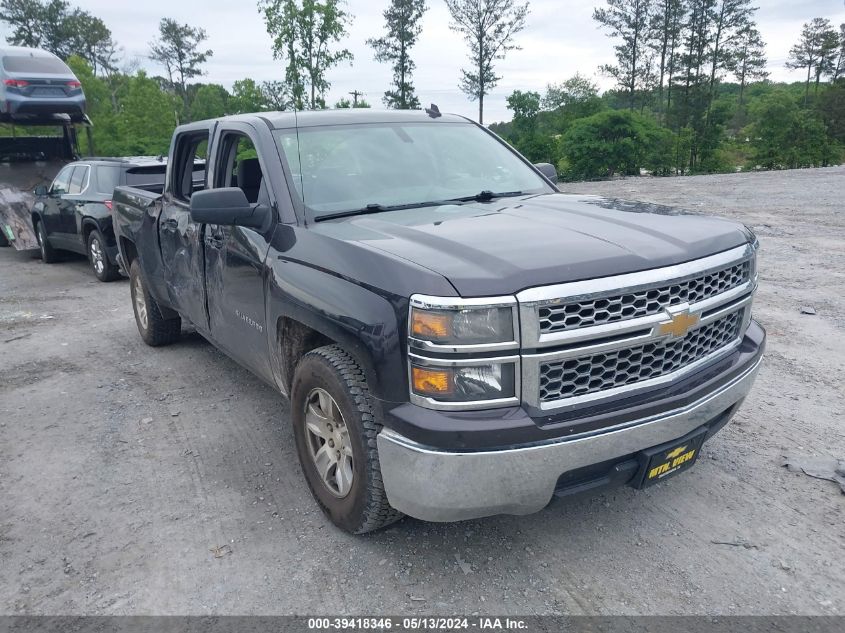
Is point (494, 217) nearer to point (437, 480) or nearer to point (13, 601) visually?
point (437, 480)

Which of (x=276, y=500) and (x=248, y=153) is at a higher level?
(x=248, y=153)

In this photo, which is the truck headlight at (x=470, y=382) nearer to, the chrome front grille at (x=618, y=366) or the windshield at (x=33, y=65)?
the chrome front grille at (x=618, y=366)

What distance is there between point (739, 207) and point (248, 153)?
482 inches

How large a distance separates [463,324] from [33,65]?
14.1 metres

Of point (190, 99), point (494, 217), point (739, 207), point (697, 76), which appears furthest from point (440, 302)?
point (190, 99)

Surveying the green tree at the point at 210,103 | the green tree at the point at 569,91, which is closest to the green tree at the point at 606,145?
the green tree at the point at 569,91

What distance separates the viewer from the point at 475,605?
268cm

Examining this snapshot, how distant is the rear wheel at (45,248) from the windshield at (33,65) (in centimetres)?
366

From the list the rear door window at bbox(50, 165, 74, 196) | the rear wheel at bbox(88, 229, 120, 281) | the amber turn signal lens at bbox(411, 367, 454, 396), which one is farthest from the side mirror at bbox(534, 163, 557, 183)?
the rear door window at bbox(50, 165, 74, 196)

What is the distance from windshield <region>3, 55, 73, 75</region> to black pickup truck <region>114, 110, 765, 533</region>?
38.4 feet

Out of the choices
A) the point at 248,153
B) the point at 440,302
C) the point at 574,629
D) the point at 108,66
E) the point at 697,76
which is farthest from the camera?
the point at 108,66

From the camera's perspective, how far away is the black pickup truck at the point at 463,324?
2424 mm

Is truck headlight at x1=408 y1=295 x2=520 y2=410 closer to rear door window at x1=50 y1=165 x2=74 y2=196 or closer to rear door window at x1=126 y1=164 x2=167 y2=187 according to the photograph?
rear door window at x1=126 y1=164 x2=167 y2=187

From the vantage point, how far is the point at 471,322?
238 centimetres
